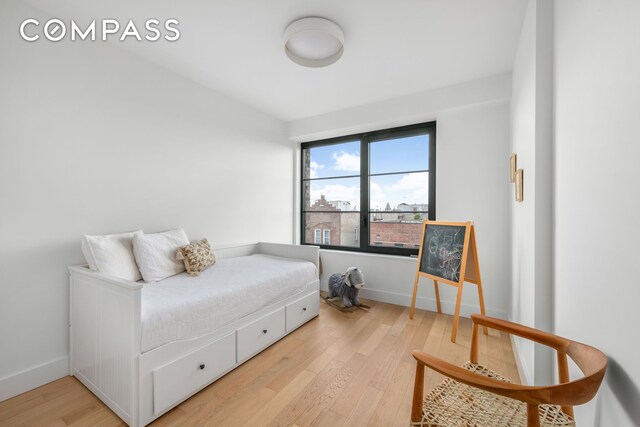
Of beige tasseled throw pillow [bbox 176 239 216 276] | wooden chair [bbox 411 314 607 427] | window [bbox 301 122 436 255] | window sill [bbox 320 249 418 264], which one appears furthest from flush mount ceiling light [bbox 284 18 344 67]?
window sill [bbox 320 249 418 264]

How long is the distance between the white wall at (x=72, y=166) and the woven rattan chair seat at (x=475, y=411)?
2.41 meters

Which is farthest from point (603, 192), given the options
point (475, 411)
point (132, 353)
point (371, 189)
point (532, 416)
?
point (371, 189)

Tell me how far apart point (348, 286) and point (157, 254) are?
1.99 m

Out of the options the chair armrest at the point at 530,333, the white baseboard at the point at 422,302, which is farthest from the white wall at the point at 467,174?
the chair armrest at the point at 530,333

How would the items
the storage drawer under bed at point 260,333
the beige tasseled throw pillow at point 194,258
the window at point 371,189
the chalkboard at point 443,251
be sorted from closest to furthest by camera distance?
the storage drawer under bed at point 260,333, the beige tasseled throw pillow at point 194,258, the chalkboard at point 443,251, the window at point 371,189

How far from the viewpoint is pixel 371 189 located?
3.64 meters

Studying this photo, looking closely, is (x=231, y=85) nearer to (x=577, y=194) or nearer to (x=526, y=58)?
(x=526, y=58)

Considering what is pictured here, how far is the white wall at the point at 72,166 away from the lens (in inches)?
64.7

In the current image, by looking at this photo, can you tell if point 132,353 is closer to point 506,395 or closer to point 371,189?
point 506,395

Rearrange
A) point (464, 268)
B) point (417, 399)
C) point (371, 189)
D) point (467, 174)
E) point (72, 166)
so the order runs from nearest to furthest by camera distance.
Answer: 1. point (417, 399)
2. point (72, 166)
3. point (464, 268)
4. point (467, 174)
5. point (371, 189)

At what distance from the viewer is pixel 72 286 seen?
1.83 meters

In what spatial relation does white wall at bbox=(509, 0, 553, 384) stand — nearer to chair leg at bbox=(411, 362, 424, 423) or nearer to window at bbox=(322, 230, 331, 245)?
chair leg at bbox=(411, 362, 424, 423)

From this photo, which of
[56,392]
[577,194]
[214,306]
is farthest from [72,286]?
[577,194]

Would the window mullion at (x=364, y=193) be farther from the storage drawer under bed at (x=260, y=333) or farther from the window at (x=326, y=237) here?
the storage drawer under bed at (x=260, y=333)
